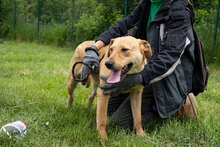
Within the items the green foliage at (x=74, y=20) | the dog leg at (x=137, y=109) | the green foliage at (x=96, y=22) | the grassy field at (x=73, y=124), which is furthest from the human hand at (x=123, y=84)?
the green foliage at (x=96, y=22)

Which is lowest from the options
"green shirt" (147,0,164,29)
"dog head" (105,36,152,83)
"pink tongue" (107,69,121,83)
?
"pink tongue" (107,69,121,83)

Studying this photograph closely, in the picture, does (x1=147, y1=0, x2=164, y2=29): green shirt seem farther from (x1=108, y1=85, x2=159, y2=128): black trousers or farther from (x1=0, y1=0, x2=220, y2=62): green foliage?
(x1=0, y1=0, x2=220, y2=62): green foliage

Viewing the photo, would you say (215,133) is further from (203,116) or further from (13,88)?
(13,88)

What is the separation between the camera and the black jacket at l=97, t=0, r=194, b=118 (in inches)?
101

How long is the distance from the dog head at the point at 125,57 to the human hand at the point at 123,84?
3.6 inches

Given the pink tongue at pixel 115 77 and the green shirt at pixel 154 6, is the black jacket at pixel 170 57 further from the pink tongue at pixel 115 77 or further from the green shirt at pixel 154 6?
the pink tongue at pixel 115 77

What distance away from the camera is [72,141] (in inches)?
91.7

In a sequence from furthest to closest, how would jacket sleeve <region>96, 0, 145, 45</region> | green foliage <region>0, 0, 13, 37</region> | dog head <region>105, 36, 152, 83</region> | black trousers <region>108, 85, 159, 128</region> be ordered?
green foliage <region>0, 0, 13, 37</region> < jacket sleeve <region>96, 0, 145, 45</region> < black trousers <region>108, 85, 159, 128</region> < dog head <region>105, 36, 152, 83</region>

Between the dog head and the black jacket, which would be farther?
the black jacket

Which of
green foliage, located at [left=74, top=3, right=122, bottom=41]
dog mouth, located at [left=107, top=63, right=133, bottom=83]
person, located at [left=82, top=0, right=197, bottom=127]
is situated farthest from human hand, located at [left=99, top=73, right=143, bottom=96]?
green foliage, located at [left=74, top=3, right=122, bottom=41]

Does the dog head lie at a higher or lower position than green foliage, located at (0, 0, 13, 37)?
higher

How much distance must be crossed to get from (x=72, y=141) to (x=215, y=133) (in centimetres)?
157

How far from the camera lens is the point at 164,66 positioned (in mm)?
2553

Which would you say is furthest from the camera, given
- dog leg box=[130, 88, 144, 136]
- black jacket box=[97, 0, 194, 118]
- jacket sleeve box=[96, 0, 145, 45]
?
jacket sleeve box=[96, 0, 145, 45]
